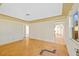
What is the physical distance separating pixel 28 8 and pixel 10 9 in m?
0.26

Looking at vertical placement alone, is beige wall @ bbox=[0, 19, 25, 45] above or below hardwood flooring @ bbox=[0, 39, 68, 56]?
above

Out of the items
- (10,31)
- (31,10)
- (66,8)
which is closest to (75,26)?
(66,8)

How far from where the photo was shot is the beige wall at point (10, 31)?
1.90 metres

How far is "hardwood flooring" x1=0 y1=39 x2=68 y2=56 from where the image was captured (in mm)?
1893

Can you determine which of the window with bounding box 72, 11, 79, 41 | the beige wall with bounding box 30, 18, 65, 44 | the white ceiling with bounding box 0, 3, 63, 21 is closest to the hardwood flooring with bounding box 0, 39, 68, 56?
the beige wall with bounding box 30, 18, 65, 44

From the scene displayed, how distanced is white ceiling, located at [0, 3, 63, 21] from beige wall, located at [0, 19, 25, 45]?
0.12m

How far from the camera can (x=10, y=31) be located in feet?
6.33

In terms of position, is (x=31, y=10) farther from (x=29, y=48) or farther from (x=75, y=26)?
(x=75, y=26)

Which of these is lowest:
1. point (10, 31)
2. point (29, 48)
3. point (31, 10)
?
point (29, 48)

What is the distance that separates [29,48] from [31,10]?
57 cm

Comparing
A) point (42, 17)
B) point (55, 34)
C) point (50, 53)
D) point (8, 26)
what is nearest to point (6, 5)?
point (8, 26)

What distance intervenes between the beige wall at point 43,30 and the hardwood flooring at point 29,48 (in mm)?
68

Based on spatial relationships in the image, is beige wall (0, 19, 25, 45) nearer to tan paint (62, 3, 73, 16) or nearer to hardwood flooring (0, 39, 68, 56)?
hardwood flooring (0, 39, 68, 56)

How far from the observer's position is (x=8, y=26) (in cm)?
192
